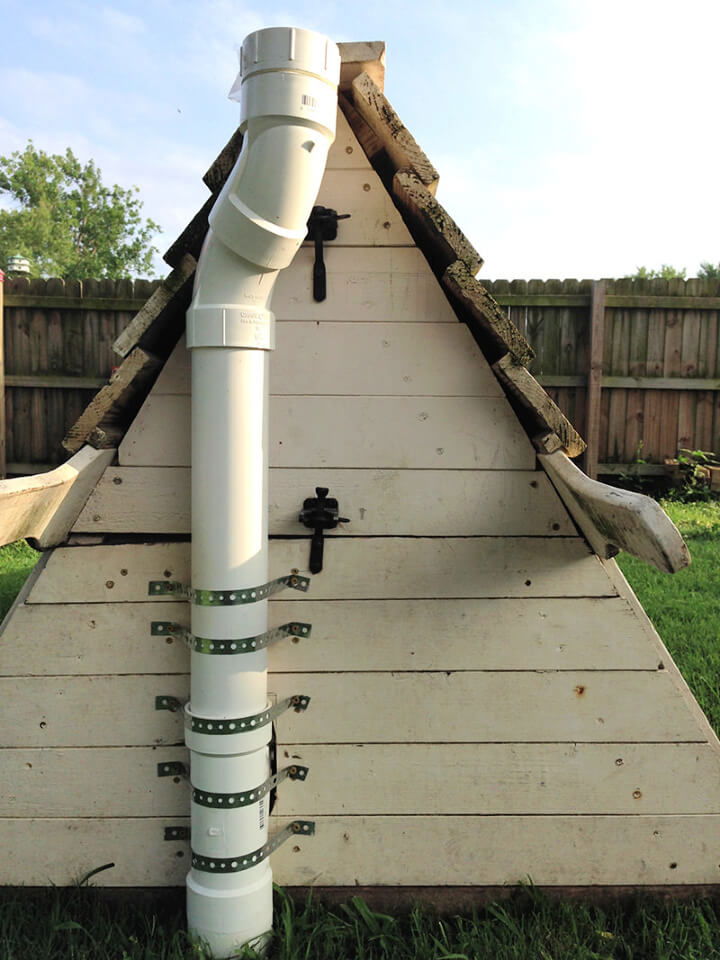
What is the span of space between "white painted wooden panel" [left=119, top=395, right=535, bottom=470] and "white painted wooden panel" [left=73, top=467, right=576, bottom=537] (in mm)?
26

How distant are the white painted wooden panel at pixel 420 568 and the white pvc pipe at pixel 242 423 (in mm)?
206

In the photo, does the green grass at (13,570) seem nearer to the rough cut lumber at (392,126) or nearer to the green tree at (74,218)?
the rough cut lumber at (392,126)

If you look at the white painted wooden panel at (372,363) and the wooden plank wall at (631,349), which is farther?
the wooden plank wall at (631,349)

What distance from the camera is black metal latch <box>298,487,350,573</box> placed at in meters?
1.98

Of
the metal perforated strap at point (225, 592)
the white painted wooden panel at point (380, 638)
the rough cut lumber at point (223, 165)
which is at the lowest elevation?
the white painted wooden panel at point (380, 638)

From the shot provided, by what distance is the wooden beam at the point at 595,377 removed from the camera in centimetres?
699

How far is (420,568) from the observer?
80.0 inches

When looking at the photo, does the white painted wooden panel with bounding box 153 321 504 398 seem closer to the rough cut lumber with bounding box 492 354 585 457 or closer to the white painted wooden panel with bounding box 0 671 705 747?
the rough cut lumber with bounding box 492 354 585 457

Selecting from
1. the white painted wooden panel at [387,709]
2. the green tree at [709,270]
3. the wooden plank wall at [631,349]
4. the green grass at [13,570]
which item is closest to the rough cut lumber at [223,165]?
the white painted wooden panel at [387,709]

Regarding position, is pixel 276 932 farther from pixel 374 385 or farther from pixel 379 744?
pixel 374 385

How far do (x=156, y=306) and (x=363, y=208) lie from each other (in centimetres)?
57

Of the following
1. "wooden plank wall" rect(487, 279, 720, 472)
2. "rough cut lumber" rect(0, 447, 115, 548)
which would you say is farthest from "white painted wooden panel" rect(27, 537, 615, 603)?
"wooden plank wall" rect(487, 279, 720, 472)

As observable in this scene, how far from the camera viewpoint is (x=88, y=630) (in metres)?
2.01

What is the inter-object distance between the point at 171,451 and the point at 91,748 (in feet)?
2.57
